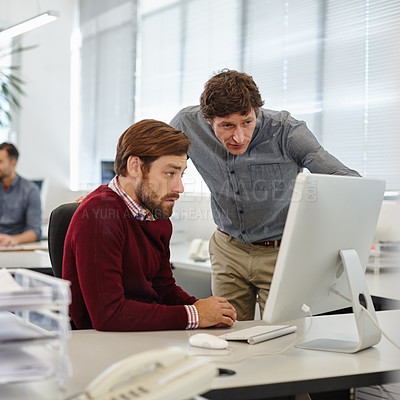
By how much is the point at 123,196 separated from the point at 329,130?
82.5 inches

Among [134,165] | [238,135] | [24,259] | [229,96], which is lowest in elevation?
[24,259]

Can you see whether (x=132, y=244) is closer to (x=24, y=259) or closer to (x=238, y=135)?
(x=238, y=135)

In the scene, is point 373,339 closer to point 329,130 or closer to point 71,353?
point 71,353

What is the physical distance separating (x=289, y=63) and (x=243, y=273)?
6.50 ft

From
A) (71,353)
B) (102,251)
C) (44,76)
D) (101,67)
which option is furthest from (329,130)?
(44,76)

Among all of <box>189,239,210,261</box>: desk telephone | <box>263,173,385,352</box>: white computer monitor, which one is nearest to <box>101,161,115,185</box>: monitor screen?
<box>189,239,210,261</box>: desk telephone

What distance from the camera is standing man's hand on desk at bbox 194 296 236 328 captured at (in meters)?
1.70

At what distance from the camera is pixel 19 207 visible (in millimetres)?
4371

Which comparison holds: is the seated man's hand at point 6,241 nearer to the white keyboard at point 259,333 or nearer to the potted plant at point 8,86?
the potted plant at point 8,86

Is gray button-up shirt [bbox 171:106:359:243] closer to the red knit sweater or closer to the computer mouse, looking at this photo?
the red knit sweater

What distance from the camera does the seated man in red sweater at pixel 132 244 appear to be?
1.60 m

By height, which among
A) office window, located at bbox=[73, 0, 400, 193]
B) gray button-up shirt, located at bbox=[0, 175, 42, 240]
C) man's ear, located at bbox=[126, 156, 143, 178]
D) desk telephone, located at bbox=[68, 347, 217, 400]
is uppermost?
office window, located at bbox=[73, 0, 400, 193]

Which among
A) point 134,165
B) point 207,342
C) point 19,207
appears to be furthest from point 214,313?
point 19,207

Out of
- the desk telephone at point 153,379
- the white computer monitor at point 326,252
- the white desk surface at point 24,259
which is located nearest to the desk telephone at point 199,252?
the white desk surface at point 24,259
